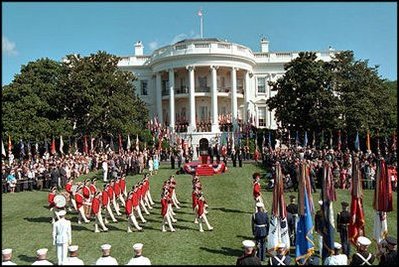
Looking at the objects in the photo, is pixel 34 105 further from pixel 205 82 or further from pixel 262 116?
pixel 262 116

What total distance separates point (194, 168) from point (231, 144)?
37.2 feet

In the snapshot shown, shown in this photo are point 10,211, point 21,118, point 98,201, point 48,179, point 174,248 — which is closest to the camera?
point 174,248

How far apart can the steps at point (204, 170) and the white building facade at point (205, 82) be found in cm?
1835

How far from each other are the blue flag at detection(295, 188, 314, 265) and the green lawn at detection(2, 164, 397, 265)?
1979 mm

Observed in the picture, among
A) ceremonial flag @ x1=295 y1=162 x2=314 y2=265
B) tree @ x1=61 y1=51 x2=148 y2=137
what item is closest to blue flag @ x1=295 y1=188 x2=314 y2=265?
ceremonial flag @ x1=295 y1=162 x2=314 y2=265

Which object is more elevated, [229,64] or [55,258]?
[229,64]

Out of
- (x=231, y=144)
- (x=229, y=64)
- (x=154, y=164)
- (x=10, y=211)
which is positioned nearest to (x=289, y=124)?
(x=231, y=144)

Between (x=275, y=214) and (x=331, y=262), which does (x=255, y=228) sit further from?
(x=331, y=262)

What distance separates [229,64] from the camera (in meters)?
51.6

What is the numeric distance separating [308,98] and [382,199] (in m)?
27.3

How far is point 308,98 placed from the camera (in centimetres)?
3966

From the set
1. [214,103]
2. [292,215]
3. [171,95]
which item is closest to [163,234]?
[292,215]

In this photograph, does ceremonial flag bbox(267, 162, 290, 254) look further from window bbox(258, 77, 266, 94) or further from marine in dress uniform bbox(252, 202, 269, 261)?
window bbox(258, 77, 266, 94)

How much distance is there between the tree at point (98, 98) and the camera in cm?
4097
